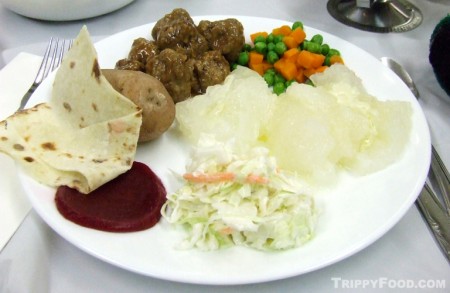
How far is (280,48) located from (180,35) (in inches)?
20.0

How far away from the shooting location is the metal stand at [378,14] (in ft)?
9.48

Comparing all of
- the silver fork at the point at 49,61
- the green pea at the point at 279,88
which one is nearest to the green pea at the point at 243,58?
the green pea at the point at 279,88

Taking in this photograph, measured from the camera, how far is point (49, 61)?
7.45 feet

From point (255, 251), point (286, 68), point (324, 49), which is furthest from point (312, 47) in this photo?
point (255, 251)

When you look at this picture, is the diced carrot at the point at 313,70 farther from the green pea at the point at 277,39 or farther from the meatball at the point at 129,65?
the meatball at the point at 129,65

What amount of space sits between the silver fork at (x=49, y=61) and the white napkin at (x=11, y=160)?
4cm

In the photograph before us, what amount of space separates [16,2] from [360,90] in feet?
6.53

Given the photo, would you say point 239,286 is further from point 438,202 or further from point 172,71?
point 172,71

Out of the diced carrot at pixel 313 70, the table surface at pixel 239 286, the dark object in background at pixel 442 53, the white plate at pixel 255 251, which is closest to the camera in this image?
the white plate at pixel 255 251

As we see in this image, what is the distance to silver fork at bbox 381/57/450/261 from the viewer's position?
1.56m

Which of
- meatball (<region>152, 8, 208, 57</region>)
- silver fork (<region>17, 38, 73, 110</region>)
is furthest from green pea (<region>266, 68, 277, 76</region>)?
silver fork (<region>17, 38, 73, 110</region>)

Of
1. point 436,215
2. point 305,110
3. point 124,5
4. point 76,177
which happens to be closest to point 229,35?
point 305,110

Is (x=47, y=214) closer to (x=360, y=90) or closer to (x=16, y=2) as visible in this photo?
(x=360, y=90)

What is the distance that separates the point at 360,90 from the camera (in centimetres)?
196
